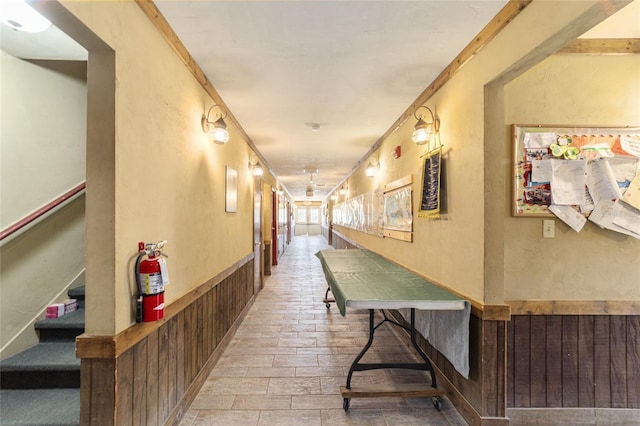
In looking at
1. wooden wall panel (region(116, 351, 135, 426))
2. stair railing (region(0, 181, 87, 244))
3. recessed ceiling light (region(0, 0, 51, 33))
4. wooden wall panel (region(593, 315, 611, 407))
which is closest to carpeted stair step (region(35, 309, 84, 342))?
stair railing (region(0, 181, 87, 244))

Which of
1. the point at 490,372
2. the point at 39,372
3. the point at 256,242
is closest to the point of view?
the point at 39,372

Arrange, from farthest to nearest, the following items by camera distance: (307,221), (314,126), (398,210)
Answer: (307,221) < (314,126) < (398,210)

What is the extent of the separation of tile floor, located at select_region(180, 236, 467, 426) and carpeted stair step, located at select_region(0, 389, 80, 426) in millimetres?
701

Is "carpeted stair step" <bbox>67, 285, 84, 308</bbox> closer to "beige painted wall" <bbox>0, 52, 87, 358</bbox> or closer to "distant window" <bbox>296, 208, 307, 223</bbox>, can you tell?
"beige painted wall" <bbox>0, 52, 87, 358</bbox>

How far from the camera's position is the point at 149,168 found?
1.62 meters

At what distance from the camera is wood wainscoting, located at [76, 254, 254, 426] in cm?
134

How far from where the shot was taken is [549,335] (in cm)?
201

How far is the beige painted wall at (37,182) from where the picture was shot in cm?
198

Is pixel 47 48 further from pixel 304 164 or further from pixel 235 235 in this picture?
pixel 304 164

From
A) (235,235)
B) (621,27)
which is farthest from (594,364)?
(235,235)

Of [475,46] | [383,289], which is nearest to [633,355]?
[383,289]

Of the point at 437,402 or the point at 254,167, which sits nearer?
the point at 437,402

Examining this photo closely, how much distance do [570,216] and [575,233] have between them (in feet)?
0.43

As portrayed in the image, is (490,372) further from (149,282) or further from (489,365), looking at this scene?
(149,282)
